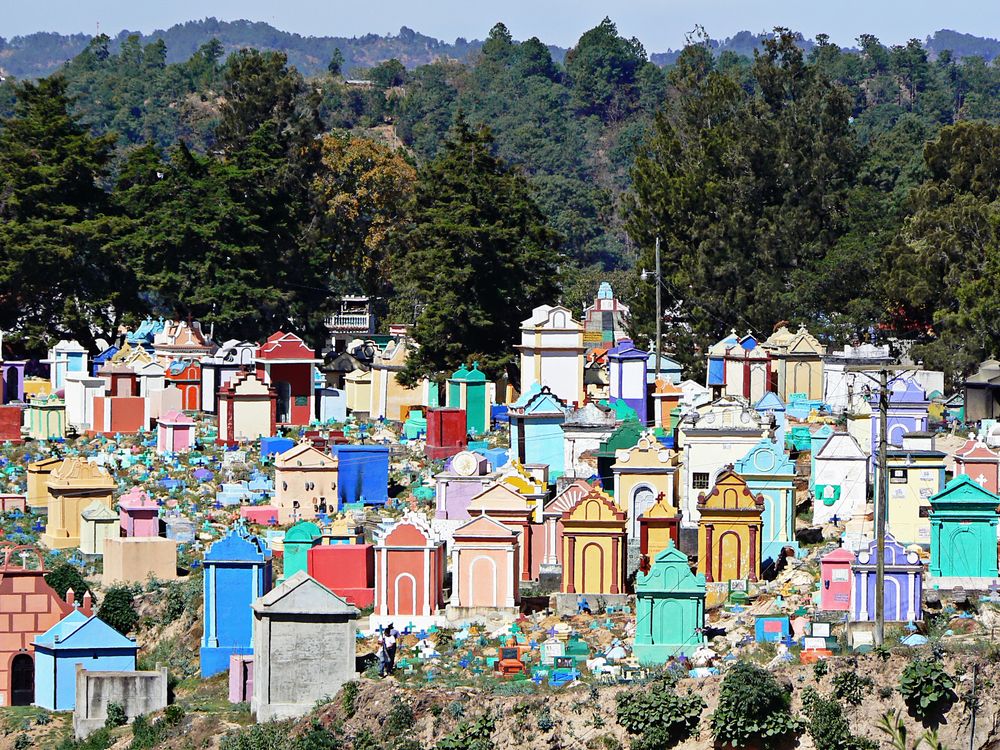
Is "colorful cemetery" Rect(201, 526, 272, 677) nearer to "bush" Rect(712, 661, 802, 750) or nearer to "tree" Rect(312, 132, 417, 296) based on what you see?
"bush" Rect(712, 661, 802, 750)

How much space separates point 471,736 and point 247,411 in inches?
732

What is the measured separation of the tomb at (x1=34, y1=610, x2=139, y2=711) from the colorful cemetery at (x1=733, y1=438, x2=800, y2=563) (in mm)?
9993

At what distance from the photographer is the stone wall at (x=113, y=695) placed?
3438 centimetres

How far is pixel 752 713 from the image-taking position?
30.4 meters

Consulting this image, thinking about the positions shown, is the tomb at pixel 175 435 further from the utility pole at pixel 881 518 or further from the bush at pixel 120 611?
the utility pole at pixel 881 518

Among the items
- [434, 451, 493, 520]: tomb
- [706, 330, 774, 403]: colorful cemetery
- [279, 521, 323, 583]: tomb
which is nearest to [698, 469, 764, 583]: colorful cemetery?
[434, 451, 493, 520]: tomb

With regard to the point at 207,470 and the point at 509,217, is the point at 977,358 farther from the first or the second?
the point at 207,470

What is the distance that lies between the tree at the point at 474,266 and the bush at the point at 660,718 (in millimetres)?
23557

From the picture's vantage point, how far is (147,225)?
204 ft

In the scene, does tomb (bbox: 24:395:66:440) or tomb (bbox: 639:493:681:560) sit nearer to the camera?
tomb (bbox: 639:493:681:560)

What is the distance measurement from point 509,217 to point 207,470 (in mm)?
13662

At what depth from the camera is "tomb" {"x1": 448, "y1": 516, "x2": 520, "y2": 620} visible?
35097 mm

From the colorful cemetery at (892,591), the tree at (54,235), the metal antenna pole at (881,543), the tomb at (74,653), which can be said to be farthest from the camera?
the tree at (54,235)

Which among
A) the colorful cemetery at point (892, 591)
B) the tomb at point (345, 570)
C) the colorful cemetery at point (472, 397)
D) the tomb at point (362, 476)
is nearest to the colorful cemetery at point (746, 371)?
the colorful cemetery at point (472, 397)
